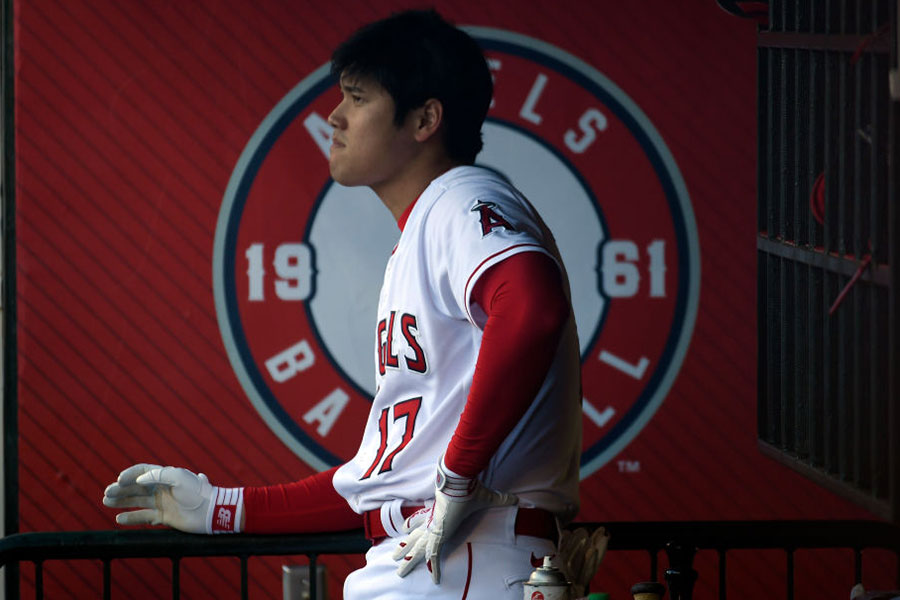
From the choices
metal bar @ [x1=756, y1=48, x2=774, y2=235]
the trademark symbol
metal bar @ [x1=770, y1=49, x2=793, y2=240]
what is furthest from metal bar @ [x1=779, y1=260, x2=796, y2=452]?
the trademark symbol

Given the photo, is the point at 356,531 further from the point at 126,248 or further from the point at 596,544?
the point at 126,248

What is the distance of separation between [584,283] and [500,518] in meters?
1.74

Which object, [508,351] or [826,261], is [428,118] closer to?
[508,351]

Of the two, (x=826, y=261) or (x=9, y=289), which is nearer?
(x=826, y=261)

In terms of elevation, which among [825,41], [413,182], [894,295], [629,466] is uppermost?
[825,41]

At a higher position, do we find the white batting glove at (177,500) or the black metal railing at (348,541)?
the white batting glove at (177,500)

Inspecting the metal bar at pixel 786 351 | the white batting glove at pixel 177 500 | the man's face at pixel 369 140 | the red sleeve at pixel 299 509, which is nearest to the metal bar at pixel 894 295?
the metal bar at pixel 786 351

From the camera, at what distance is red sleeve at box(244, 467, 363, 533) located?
164 cm

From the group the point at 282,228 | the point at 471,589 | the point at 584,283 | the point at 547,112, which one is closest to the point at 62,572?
the point at 282,228

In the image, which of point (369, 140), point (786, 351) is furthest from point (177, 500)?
point (786, 351)

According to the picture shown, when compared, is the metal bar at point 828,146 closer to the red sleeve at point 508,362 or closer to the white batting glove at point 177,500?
the red sleeve at point 508,362

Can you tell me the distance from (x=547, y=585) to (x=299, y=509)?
488 mm

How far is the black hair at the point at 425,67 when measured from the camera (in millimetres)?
1568

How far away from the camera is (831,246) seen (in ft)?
8.53
